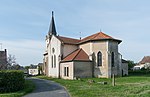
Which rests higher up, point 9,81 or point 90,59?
point 90,59

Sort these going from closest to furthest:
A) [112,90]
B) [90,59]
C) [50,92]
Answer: [112,90] < [50,92] < [90,59]

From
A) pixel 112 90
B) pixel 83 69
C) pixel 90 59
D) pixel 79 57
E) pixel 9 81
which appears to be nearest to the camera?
pixel 112 90

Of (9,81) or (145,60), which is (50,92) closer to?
(9,81)

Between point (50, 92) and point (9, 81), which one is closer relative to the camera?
point (50, 92)

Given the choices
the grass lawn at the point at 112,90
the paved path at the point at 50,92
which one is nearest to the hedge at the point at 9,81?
the paved path at the point at 50,92

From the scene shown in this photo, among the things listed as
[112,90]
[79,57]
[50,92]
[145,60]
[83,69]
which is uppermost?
[79,57]

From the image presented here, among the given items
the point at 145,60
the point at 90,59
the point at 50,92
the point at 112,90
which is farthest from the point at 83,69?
the point at 145,60

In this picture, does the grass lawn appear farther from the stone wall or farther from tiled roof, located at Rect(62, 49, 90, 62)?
tiled roof, located at Rect(62, 49, 90, 62)

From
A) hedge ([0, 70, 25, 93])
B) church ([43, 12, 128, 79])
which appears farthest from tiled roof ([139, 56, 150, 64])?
hedge ([0, 70, 25, 93])

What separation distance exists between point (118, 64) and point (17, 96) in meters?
30.3

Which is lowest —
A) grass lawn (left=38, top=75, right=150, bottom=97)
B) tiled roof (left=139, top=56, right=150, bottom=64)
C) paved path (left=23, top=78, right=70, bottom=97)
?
paved path (left=23, top=78, right=70, bottom=97)

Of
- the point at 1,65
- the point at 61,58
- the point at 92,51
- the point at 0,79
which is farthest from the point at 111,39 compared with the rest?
the point at 0,79

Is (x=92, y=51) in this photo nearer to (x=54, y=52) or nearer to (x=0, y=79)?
(x=54, y=52)

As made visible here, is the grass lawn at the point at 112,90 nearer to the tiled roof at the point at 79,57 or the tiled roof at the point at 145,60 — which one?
the tiled roof at the point at 79,57
